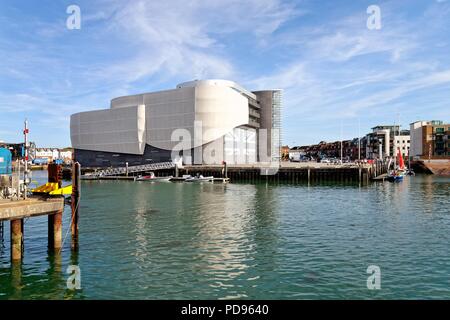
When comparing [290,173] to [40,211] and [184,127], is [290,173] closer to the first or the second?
[184,127]

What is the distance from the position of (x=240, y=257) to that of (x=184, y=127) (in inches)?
3925

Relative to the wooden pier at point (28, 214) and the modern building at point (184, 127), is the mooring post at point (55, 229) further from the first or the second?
the modern building at point (184, 127)

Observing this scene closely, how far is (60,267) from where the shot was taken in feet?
59.9

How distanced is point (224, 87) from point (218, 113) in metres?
8.87

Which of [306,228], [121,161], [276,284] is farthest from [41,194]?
[121,161]

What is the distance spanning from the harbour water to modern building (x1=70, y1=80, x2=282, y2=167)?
82231mm

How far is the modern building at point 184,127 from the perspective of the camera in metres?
117

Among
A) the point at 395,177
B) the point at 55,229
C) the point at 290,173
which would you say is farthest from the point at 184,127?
the point at 55,229

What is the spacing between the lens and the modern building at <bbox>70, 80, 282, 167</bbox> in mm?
116875

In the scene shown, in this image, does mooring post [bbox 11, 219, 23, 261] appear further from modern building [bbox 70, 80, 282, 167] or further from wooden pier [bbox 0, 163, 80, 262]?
modern building [bbox 70, 80, 282, 167]

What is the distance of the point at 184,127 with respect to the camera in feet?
387

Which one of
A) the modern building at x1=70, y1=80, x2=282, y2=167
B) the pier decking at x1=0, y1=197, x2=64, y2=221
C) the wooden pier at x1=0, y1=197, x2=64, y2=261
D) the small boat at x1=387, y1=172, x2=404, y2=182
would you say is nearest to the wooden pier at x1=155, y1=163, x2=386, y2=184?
the small boat at x1=387, y1=172, x2=404, y2=182

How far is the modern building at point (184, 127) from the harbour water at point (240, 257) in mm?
82231

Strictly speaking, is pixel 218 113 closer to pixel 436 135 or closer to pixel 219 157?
pixel 219 157
